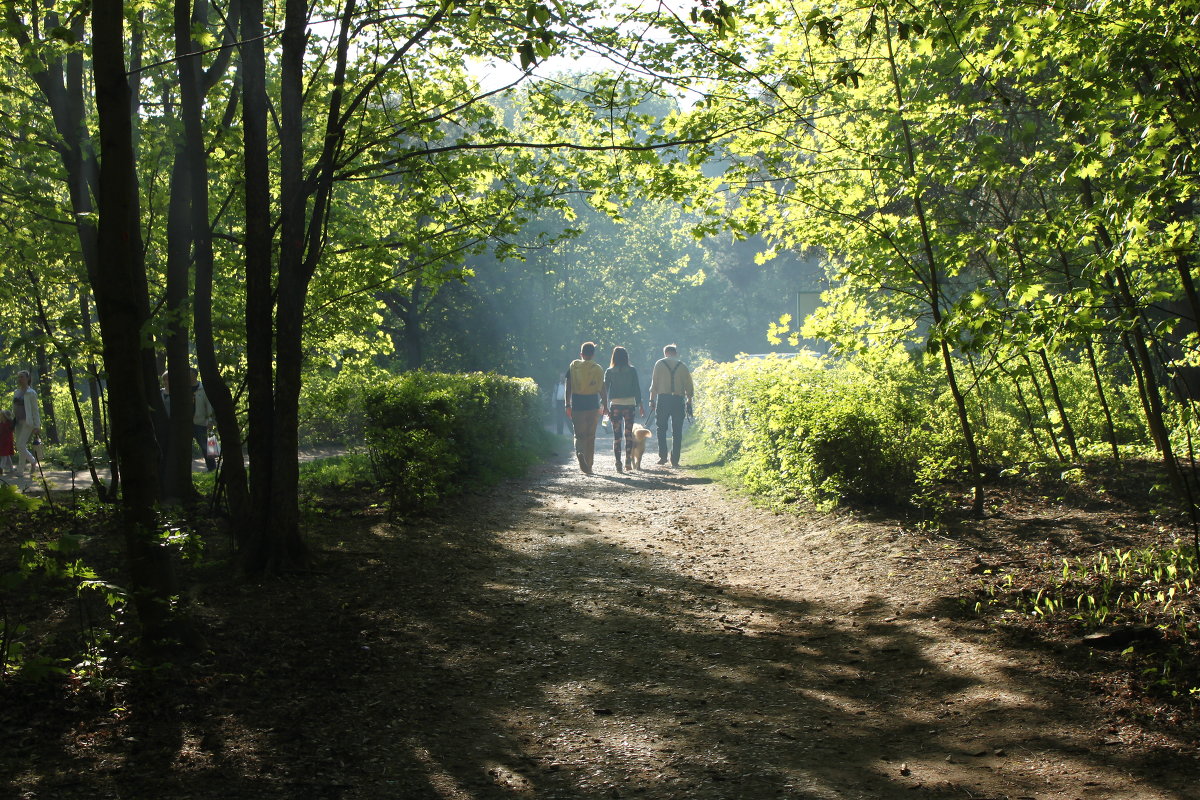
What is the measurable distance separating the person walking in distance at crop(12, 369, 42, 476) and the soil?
989 centimetres

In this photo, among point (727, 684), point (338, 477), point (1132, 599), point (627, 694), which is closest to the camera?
point (627, 694)

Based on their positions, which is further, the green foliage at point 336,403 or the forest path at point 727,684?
the green foliage at point 336,403

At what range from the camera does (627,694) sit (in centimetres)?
502

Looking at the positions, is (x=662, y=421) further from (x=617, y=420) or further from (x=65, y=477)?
(x=65, y=477)

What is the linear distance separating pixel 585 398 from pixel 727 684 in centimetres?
1164

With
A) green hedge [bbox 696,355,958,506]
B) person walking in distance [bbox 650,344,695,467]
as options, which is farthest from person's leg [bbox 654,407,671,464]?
green hedge [bbox 696,355,958,506]

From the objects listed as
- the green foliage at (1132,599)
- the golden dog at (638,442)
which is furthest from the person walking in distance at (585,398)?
the green foliage at (1132,599)

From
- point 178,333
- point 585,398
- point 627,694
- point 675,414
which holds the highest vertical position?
point 178,333

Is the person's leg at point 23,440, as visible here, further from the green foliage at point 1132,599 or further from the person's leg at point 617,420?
the green foliage at point 1132,599

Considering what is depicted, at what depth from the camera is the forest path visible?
3881mm

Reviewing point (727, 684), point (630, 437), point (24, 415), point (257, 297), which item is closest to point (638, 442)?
point (630, 437)

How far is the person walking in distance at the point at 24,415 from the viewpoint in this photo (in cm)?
1608

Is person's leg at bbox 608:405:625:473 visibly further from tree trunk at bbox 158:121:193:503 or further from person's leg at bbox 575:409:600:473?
tree trunk at bbox 158:121:193:503

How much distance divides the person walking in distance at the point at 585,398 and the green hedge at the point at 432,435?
117 centimetres
